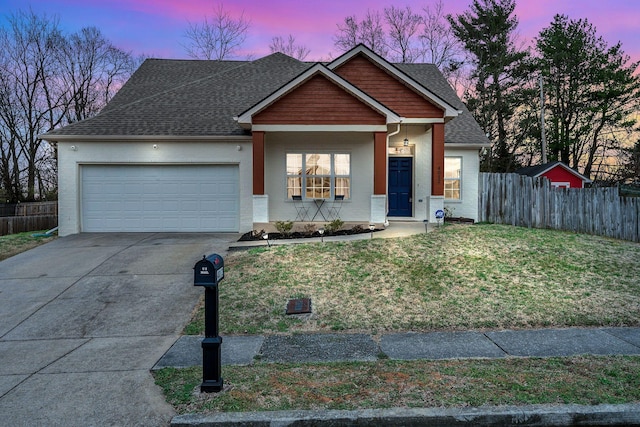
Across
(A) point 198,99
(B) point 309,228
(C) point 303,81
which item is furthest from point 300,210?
(A) point 198,99

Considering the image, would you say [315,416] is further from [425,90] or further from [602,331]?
[425,90]

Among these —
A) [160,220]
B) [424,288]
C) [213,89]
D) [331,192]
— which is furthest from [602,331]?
[213,89]

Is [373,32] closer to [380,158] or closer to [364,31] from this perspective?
[364,31]

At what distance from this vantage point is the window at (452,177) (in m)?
14.9

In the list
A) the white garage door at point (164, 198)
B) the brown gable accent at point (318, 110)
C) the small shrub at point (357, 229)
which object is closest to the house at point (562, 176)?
the brown gable accent at point (318, 110)

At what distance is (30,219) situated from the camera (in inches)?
643

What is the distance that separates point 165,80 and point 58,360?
1559cm

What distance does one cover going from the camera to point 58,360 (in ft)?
16.1

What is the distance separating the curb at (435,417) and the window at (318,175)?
33.2 feet

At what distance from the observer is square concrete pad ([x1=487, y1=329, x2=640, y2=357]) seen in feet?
16.1

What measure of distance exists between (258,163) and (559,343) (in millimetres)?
8988

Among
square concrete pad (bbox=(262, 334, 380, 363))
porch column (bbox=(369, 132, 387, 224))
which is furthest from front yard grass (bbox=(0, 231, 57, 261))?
porch column (bbox=(369, 132, 387, 224))

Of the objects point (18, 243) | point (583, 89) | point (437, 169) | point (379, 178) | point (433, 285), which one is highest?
point (583, 89)

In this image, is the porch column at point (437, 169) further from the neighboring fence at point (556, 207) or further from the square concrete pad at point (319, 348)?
the square concrete pad at point (319, 348)
